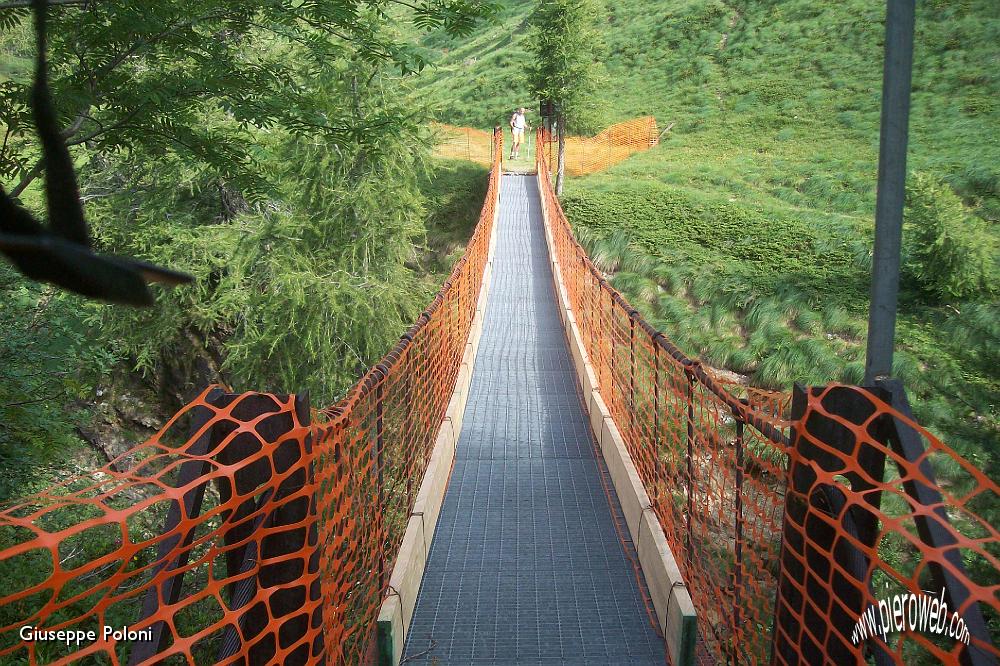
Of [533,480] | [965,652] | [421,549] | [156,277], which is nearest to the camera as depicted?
[156,277]

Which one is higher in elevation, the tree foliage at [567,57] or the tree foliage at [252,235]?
the tree foliage at [567,57]

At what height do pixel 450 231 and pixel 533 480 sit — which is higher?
pixel 450 231

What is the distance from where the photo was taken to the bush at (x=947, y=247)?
10531 millimetres

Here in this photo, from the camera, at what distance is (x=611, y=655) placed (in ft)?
10.2

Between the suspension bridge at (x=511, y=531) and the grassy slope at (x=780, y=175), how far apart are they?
2.14 m

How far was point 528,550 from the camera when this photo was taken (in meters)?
3.99

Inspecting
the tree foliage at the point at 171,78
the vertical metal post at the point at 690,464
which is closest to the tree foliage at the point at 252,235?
the tree foliage at the point at 171,78

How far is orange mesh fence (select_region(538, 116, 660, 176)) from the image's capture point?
22.6 metres

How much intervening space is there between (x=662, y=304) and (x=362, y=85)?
726 cm

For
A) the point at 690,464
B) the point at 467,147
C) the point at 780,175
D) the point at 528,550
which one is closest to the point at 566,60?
the point at 780,175

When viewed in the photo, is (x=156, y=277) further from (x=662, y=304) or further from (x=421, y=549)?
(x=662, y=304)

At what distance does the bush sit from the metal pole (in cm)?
848

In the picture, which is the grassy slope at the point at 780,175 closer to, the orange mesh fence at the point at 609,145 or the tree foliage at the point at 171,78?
the orange mesh fence at the point at 609,145

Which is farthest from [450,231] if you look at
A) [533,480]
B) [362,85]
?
[533,480]
